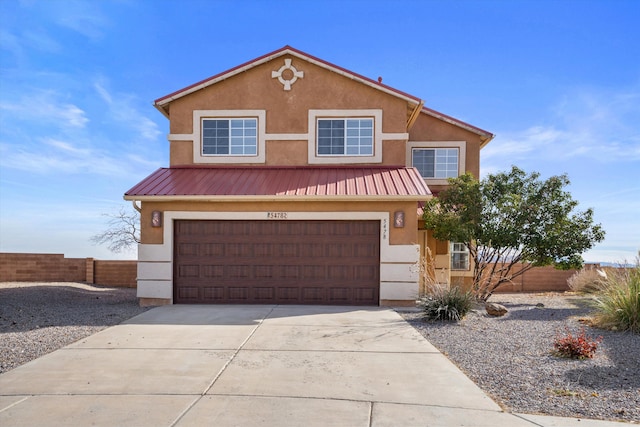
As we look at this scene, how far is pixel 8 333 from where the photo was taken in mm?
9609

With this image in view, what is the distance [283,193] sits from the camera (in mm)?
13055

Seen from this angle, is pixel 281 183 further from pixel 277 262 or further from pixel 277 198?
pixel 277 262

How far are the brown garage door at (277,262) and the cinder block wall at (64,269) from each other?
935 cm

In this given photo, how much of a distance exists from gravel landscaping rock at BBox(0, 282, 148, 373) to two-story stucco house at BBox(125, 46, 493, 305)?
1.76m

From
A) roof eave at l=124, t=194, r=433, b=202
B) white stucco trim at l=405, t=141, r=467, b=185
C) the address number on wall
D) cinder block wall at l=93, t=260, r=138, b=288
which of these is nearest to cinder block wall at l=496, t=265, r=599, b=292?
white stucco trim at l=405, t=141, r=467, b=185

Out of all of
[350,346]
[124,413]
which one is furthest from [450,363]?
[124,413]

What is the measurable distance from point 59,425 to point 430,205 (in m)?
12.5

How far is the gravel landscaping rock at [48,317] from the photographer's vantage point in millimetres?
8391

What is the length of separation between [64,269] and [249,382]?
1856cm

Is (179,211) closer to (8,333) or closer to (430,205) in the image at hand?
(8,333)

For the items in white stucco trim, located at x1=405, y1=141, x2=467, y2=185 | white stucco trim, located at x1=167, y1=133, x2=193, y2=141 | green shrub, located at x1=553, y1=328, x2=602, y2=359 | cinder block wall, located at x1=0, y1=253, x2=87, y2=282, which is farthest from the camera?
cinder block wall, located at x1=0, y1=253, x2=87, y2=282

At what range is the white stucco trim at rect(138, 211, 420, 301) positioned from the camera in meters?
13.2

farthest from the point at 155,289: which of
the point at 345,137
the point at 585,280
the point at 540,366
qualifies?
the point at 585,280

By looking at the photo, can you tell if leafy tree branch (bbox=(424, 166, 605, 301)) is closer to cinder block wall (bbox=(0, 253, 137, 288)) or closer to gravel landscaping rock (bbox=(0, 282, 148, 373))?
gravel landscaping rock (bbox=(0, 282, 148, 373))
